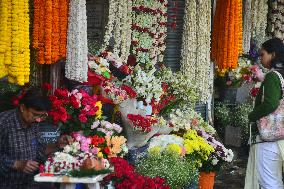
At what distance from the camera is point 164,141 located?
6863 mm

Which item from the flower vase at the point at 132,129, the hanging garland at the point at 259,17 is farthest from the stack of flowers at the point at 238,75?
the flower vase at the point at 132,129

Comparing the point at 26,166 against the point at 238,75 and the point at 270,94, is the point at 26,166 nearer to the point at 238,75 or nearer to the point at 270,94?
the point at 270,94

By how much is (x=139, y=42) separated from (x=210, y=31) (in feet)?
Result: 6.48

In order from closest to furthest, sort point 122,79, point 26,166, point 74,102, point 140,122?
point 26,166, point 74,102, point 140,122, point 122,79

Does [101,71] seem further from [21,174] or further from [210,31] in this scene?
[210,31]

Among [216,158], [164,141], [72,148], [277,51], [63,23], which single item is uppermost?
[63,23]

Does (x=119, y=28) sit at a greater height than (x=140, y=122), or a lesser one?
greater

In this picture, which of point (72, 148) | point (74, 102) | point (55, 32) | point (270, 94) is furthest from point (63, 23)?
point (270, 94)

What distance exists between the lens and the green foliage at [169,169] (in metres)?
6.11

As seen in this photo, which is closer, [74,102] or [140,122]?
[74,102]

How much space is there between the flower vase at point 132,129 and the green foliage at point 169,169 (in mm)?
335

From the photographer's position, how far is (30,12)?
5953mm

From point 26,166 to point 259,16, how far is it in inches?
275

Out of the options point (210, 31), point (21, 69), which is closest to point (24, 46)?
point (21, 69)
